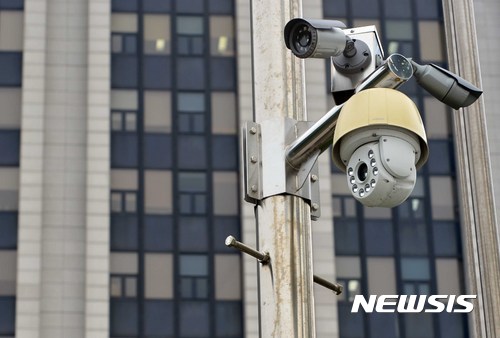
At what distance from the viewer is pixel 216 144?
57.3 metres

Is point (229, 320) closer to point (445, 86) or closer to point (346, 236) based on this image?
point (346, 236)

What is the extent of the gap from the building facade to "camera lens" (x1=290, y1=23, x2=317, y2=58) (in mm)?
46237

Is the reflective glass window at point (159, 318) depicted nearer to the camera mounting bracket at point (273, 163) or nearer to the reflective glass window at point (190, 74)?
the reflective glass window at point (190, 74)

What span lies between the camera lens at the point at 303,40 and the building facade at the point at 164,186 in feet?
152

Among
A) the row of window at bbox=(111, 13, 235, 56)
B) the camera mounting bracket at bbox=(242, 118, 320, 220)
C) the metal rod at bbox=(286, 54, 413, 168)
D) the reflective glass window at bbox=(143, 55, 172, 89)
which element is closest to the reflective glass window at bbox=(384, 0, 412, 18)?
the row of window at bbox=(111, 13, 235, 56)

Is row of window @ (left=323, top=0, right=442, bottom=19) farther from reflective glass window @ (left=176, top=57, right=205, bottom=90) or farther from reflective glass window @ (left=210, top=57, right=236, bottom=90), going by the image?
reflective glass window @ (left=176, top=57, right=205, bottom=90)

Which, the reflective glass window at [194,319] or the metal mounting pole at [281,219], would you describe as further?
the reflective glass window at [194,319]

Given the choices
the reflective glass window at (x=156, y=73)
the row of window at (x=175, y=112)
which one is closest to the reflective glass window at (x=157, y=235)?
the row of window at (x=175, y=112)

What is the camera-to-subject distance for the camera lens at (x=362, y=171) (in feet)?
25.0

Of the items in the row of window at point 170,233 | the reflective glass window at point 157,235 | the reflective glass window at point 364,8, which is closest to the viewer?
the row of window at point 170,233

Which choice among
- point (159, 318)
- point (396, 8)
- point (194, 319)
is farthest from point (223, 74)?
point (159, 318)

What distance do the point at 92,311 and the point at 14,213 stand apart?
5.13 metres

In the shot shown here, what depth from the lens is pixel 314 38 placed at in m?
7.88

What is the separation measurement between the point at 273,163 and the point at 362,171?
2.82 ft
